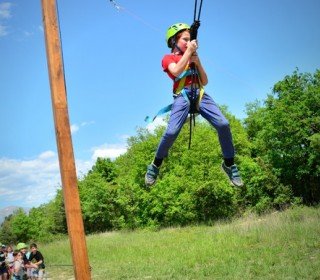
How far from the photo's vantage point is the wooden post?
407 cm

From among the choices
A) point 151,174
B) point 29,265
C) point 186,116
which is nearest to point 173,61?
point 186,116

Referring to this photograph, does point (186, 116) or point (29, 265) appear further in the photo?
point (29, 265)

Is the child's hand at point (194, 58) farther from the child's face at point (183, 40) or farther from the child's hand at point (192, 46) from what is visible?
the child's face at point (183, 40)

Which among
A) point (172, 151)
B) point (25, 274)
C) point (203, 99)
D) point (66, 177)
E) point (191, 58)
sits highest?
point (172, 151)

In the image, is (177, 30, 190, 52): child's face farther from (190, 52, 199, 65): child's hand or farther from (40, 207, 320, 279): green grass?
(40, 207, 320, 279): green grass

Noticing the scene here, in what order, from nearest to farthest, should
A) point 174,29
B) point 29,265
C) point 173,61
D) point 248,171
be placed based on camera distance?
point 173,61
point 174,29
point 29,265
point 248,171

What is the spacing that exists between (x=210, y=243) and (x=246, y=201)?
65.3 ft

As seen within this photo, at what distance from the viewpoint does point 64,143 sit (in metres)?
4.26

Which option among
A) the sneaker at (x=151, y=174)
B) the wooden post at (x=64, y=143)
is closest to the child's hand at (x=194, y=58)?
the sneaker at (x=151, y=174)

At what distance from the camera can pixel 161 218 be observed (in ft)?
129

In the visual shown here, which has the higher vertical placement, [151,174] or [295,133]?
[295,133]

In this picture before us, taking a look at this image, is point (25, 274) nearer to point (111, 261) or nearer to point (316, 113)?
point (111, 261)

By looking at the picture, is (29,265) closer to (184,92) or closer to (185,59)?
(184,92)

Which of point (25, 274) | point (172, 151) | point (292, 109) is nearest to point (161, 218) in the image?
point (172, 151)
